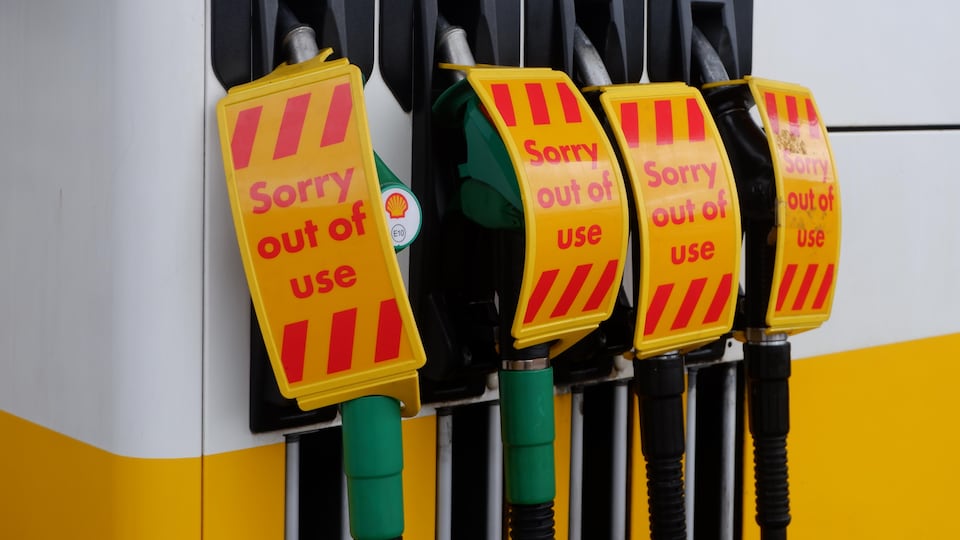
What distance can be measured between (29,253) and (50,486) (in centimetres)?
17

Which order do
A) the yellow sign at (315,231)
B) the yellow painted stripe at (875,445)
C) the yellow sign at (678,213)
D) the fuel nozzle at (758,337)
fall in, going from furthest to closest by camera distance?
the yellow painted stripe at (875,445)
the fuel nozzle at (758,337)
the yellow sign at (678,213)
the yellow sign at (315,231)

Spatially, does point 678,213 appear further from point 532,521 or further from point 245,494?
point 245,494

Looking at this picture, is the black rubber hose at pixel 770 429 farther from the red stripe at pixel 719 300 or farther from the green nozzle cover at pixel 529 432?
the green nozzle cover at pixel 529 432

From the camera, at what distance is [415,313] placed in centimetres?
86

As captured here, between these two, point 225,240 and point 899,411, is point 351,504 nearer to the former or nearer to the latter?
point 225,240

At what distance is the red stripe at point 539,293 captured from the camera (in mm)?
775

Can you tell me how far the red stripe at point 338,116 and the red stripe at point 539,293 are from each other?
163 millimetres

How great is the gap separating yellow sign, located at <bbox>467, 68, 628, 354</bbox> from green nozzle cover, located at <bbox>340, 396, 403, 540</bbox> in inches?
4.3

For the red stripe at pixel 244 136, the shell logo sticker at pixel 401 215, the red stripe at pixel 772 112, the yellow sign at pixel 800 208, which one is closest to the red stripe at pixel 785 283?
the yellow sign at pixel 800 208

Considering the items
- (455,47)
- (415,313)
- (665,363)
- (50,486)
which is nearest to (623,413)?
(665,363)

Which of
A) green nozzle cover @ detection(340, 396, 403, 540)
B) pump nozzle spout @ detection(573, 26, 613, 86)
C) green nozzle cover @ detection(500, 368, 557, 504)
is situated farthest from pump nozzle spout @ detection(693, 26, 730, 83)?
green nozzle cover @ detection(340, 396, 403, 540)

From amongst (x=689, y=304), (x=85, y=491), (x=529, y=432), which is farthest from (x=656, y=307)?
(x=85, y=491)

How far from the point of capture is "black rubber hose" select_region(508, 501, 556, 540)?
32.0 inches

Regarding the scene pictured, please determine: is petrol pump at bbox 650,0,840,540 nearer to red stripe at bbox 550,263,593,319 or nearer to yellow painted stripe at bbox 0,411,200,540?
red stripe at bbox 550,263,593,319
